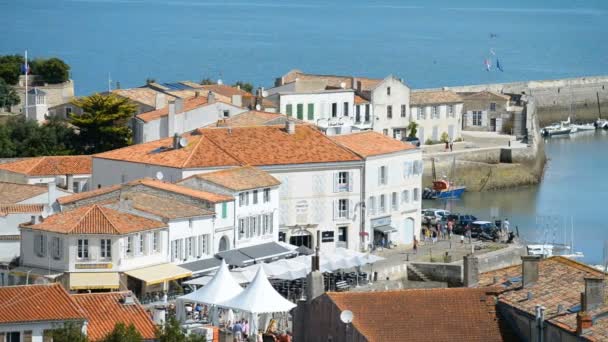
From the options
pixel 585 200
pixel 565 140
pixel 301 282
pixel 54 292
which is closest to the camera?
pixel 54 292

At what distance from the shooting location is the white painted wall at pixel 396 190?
51625 millimetres

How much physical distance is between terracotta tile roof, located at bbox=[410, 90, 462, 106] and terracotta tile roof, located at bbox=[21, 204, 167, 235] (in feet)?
114

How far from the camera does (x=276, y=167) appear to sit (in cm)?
4994

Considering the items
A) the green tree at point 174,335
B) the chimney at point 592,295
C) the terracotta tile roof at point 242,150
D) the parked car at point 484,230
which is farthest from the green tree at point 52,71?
the chimney at point 592,295

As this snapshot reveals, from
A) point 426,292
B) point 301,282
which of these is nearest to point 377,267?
point 301,282

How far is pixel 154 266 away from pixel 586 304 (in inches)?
582

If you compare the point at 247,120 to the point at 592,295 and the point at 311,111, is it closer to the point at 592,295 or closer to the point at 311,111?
the point at 311,111

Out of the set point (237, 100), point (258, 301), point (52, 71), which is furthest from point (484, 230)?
point (52, 71)

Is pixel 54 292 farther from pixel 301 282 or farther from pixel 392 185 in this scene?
pixel 392 185

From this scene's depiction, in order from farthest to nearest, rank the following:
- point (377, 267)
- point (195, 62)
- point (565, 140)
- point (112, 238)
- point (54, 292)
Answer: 1. point (195, 62)
2. point (565, 140)
3. point (377, 267)
4. point (112, 238)
5. point (54, 292)

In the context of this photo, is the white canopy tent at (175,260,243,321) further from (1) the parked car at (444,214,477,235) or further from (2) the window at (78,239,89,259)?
(1) the parked car at (444,214,477,235)

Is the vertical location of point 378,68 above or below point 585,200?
above

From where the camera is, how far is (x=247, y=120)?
185 feet

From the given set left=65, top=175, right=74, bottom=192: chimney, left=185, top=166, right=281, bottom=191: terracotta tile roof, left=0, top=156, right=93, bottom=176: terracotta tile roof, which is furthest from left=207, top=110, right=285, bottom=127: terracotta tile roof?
left=185, top=166, right=281, bottom=191: terracotta tile roof
